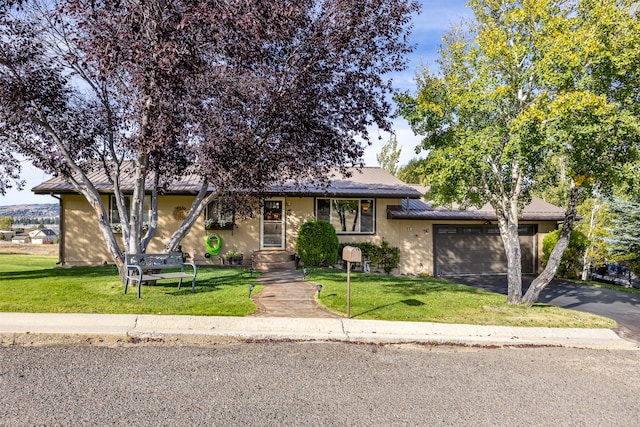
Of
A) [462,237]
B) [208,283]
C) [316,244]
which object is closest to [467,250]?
[462,237]

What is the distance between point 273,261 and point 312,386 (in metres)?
10.4

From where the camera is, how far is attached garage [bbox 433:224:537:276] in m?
17.8

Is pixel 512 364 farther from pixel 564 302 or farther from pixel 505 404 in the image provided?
pixel 564 302

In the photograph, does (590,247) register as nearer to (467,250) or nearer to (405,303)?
(467,250)

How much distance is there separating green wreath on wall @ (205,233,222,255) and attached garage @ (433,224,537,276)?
8.32 m

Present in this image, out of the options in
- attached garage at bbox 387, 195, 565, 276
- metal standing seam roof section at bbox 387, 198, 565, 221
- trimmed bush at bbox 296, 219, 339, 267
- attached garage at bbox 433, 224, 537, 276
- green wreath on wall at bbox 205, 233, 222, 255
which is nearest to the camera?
trimmed bush at bbox 296, 219, 339, 267

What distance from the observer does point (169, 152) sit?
9.76m

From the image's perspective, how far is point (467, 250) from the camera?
1805cm

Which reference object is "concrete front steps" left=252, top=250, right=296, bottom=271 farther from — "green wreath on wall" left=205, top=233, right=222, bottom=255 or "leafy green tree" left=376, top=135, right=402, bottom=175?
"leafy green tree" left=376, top=135, right=402, bottom=175

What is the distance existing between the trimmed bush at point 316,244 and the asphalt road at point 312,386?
28.8 ft

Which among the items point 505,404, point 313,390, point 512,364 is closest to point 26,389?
point 313,390

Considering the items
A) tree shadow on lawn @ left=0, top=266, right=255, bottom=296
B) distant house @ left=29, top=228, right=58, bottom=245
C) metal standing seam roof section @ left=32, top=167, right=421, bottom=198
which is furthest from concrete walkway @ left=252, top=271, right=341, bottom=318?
distant house @ left=29, top=228, right=58, bottom=245

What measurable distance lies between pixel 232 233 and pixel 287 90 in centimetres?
829

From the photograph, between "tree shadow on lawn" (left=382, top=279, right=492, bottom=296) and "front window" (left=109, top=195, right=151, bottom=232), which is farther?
"front window" (left=109, top=195, right=151, bottom=232)
